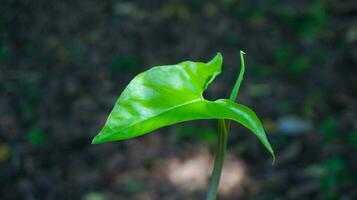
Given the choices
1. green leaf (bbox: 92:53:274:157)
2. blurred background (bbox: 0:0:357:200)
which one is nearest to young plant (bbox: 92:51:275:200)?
green leaf (bbox: 92:53:274:157)

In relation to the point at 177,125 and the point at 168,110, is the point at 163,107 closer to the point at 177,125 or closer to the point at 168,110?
the point at 168,110

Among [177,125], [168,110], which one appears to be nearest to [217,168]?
[168,110]

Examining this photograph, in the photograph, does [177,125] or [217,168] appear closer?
[217,168]

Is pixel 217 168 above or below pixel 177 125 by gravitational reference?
above

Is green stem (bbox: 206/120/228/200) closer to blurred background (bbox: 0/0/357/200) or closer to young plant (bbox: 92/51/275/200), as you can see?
young plant (bbox: 92/51/275/200)

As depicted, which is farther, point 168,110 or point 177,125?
point 177,125

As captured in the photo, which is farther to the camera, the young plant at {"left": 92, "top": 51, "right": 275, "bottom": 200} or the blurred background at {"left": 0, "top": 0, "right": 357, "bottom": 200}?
the blurred background at {"left": 0, "top": 0, "right": 357, "bottom": 200}

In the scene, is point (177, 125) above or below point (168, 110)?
below
